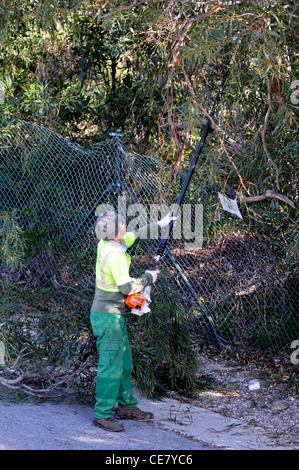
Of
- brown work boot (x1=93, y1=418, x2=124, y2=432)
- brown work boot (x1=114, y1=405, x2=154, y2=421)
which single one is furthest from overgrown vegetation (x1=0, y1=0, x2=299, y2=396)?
brown work boot (x1=93, y1=418, x2=124, y2=432)

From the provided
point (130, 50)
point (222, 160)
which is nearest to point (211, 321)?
point (222, 160)

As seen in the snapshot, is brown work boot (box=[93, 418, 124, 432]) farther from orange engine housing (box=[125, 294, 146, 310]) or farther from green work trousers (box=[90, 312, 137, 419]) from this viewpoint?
orange engine housing (box=[125, 294, 146, 310])

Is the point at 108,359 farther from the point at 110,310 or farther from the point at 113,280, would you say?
the point at 113,280

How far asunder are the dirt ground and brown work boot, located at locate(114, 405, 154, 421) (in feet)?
2.69

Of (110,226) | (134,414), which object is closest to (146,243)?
(110,226)

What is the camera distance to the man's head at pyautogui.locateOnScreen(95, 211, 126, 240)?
188 inches

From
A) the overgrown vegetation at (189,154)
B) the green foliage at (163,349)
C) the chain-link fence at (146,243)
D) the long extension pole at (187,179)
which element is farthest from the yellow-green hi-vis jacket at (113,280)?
the chain-link fence at (146,243)

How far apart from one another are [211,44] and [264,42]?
1.27ft

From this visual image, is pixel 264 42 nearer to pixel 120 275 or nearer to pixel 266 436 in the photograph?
pixel 120 275

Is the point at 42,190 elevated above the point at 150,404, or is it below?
above

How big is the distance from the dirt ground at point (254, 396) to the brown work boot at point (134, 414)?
32.2 inches

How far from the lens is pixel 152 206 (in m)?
7.17

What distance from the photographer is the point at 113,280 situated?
4754 millimetres

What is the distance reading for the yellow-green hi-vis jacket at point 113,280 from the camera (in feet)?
15.3
